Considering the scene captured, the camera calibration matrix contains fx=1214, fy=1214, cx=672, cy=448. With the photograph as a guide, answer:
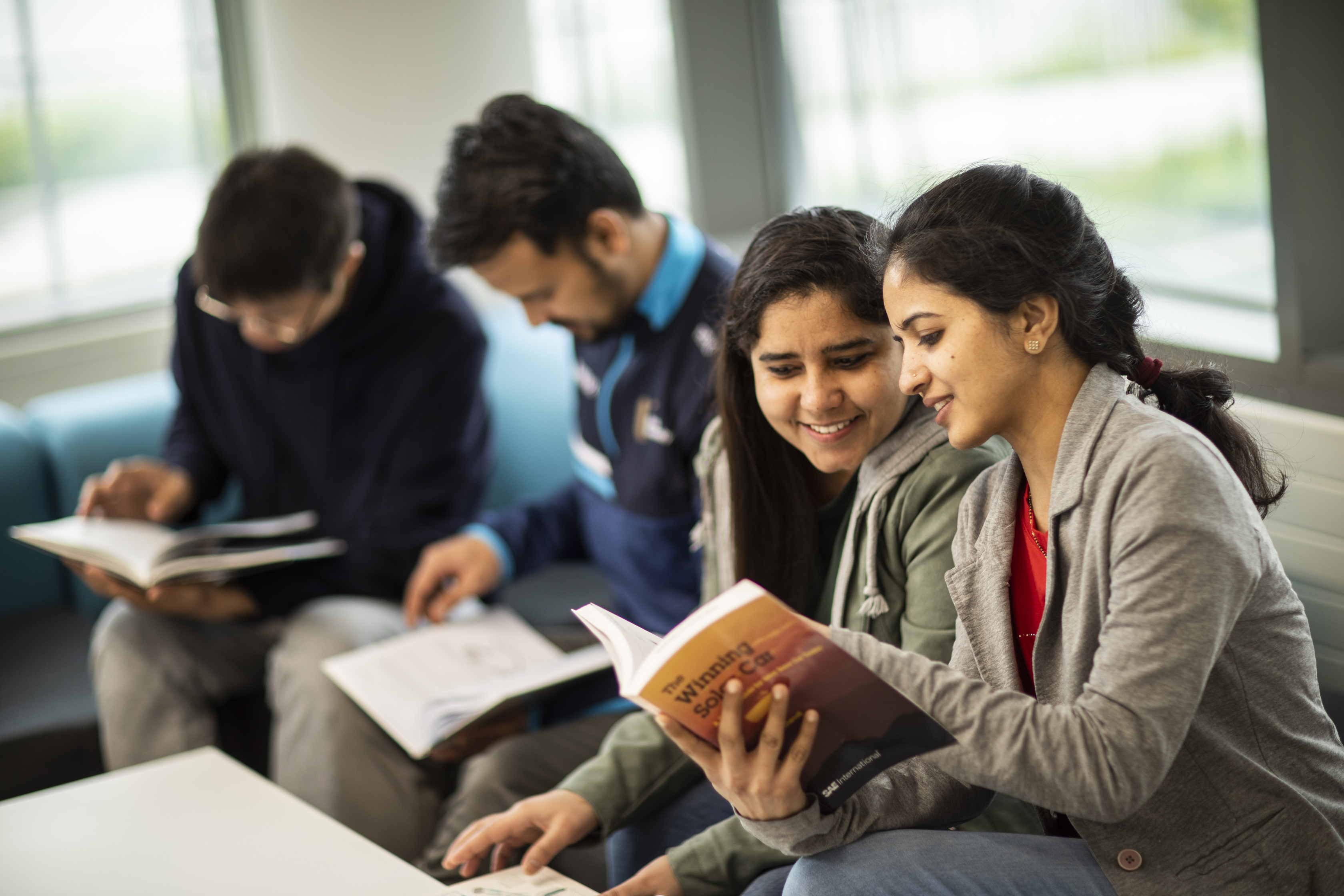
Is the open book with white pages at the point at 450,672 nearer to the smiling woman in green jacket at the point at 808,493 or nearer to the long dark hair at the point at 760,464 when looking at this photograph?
the smiling woman in green jacket at the point at 808,493

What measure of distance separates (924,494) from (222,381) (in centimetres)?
163

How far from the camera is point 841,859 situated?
3.55 ft

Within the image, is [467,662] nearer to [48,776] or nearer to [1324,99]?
[48,776]

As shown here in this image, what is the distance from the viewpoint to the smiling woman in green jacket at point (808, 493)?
1266mm

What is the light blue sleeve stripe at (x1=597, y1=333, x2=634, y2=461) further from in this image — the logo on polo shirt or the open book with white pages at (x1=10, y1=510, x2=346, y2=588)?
the open book with white pages at (x1=10, y1=510, x2=346, y2=588)

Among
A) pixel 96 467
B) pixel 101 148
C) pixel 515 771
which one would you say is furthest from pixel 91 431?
pixel 515 771

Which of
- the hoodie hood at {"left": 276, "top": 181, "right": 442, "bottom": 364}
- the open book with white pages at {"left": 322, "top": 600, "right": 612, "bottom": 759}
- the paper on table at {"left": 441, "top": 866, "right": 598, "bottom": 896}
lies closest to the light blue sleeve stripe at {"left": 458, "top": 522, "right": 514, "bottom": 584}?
the open book with white pages at {"left": 322, "top": 600, "right": 612, "bottom": 759}

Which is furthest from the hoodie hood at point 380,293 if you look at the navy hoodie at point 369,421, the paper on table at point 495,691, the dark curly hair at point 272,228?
the paper on table at point 495,691

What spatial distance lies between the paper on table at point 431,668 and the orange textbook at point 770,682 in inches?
29.8

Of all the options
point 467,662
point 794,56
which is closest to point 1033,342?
point 467,662

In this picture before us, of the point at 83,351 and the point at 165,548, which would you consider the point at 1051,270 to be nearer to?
the point at 165,548

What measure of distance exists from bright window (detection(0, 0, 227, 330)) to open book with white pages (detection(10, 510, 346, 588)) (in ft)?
3.98

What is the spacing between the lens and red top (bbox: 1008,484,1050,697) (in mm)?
1147

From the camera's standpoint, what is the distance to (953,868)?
1061mm
